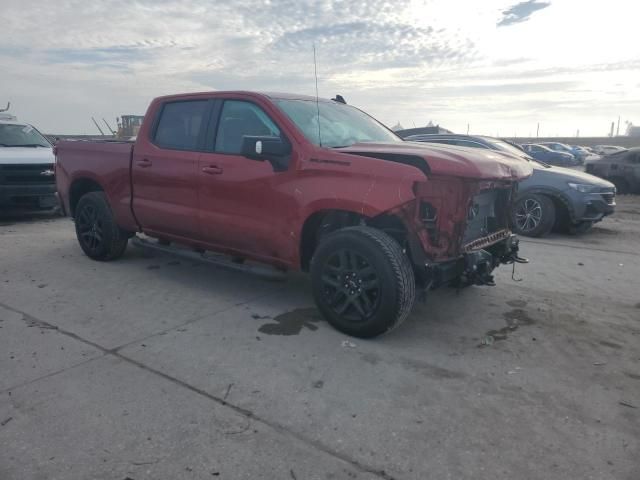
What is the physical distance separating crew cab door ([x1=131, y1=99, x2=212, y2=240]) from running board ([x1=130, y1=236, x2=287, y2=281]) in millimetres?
167

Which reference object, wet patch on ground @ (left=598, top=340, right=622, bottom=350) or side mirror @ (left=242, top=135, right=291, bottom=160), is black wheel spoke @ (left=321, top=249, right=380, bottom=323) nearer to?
side mirror @ (left=242, top=135, right=291, bottom=160)

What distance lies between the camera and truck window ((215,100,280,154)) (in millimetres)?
4723

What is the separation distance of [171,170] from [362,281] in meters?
2.41

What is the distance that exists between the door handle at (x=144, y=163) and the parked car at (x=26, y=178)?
15.8 ft

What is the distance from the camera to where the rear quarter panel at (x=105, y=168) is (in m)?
5.89

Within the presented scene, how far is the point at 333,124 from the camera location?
16.2ft

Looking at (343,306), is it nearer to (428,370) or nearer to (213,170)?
(428,370)

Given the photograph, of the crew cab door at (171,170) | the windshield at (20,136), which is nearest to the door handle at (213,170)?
the crew cab door at (171,170)

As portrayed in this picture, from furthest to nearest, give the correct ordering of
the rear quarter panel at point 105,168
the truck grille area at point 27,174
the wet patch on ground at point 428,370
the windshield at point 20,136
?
the windshield at point 20,136, the truck grille area at point 27,174, the rear quarter panel at point 105,168, the wet patch on ground at point 428,370

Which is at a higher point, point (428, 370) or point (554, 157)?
point (428, 370)

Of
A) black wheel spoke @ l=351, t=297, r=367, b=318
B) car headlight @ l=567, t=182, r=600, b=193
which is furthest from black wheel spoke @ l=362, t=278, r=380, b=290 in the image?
car headlight @ l=567, t=182, r=600, b=193

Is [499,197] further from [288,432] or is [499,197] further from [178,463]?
[178,463]

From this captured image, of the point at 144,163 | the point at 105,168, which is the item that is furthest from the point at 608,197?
the point at 105,168

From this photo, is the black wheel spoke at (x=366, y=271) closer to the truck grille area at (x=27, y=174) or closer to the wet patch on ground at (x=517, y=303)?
the wet patch on ground at (x=517, y=303)
